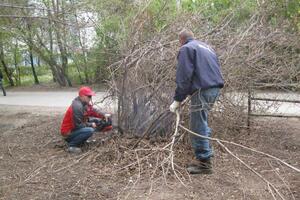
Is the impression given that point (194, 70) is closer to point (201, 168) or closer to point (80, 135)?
point (201, 168)

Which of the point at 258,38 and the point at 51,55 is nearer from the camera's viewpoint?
the point at 258,38

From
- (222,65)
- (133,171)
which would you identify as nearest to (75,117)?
(133,171)

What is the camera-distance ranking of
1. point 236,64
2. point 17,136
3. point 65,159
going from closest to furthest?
1. point 65,159
2. point 236,64
3. point 17,136

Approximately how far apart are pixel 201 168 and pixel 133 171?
827 mm

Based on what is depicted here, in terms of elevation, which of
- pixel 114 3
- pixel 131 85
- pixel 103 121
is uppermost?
pixel 114 3

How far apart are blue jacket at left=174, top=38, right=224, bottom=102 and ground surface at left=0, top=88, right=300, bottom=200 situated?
81 cm

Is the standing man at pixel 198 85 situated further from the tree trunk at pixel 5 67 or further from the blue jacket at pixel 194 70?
the tree trunk at pixel 5 67

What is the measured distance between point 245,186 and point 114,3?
278 inches

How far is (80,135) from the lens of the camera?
22.3 ft

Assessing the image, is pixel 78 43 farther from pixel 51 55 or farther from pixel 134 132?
pixel 134 132

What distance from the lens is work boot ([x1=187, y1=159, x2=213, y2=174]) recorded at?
5629 millimetres

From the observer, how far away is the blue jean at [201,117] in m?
5.56

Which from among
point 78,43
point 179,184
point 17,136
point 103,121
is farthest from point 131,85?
point 78,43

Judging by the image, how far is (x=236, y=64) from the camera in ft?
22.6
